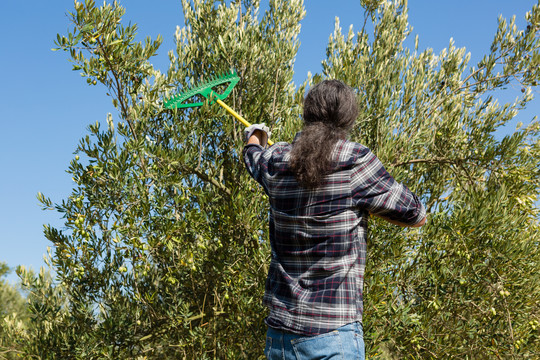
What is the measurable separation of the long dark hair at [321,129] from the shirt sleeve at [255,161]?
355 mm

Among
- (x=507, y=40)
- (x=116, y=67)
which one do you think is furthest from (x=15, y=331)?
(x=507, y=40)

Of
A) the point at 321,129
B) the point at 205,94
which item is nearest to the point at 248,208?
the point at 205,94

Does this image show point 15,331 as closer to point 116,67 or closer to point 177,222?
point 177,222

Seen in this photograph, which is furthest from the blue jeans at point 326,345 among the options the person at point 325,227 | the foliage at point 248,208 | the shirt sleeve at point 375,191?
the foliage at point 248,208

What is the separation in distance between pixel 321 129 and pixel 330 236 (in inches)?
23.0

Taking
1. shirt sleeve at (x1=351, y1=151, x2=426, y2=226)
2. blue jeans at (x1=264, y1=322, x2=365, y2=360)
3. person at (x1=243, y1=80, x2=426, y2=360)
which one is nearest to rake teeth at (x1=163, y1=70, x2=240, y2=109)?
person at (x1=243, y1=80, x2=426, y2=360)

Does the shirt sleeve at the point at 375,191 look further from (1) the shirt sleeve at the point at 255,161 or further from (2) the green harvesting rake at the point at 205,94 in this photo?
(2) the green harvesting rake at the point at 205,94

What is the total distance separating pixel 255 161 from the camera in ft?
10.5

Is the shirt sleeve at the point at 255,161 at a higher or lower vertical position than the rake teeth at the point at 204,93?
lower

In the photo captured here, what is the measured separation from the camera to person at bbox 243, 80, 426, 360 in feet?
8.63

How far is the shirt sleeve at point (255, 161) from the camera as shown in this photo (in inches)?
122

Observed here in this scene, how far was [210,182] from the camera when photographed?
582 cm

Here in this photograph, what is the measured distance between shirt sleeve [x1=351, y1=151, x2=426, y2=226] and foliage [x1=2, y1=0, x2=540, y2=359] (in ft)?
7.94

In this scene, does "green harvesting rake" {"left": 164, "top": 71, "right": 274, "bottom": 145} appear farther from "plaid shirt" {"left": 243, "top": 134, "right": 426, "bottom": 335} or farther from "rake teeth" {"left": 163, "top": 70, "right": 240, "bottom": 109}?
"plaid shirt" {"left": 243, "top": 134, "right": 426, "bottom": 335}
